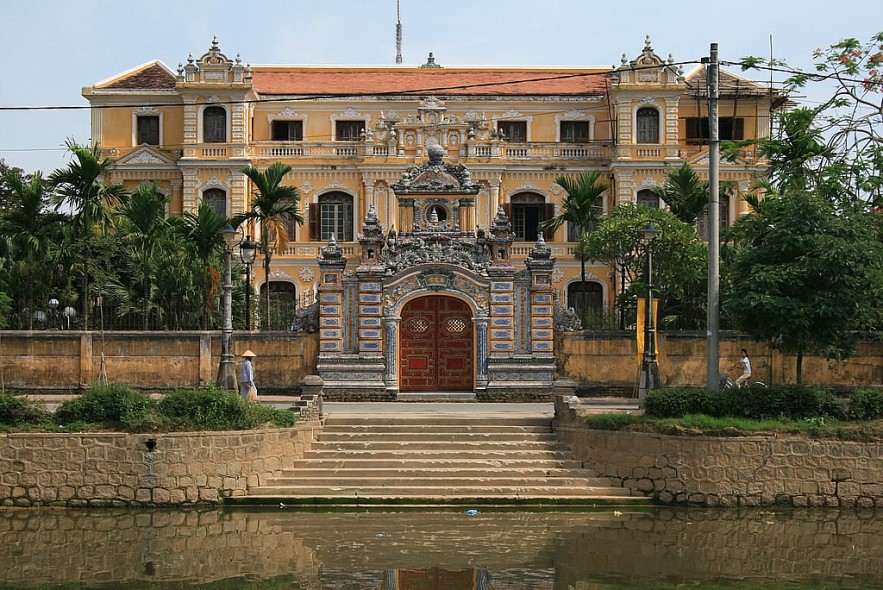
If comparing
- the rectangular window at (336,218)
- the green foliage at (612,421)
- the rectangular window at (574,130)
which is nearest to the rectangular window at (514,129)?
the rectangular window at (574,130)

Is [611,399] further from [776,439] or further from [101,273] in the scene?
[101,273]

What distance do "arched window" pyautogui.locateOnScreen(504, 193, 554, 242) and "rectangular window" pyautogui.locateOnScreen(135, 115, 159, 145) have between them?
15452 mm

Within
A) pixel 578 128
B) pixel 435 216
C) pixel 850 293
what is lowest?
pixel 850 293

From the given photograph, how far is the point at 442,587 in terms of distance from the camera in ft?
53.7

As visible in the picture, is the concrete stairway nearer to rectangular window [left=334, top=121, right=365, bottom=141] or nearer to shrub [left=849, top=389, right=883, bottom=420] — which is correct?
shrub [left=849, top=389, right=883, bottom=420]

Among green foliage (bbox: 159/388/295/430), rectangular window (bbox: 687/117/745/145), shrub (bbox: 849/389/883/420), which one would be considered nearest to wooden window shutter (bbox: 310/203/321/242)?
rectangular window (bbox: 687/117/745/145)

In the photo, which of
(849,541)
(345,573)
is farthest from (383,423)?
(849,541)

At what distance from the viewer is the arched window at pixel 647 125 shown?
156 ft

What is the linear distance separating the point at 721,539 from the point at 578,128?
1284 inches

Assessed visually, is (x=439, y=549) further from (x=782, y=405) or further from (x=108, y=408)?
(x=782, y=405)

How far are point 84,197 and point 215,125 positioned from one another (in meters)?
14.0

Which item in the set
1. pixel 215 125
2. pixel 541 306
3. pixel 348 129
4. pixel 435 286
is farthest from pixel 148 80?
pixel 541 306

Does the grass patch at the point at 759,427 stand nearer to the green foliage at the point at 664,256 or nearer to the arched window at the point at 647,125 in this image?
the green foliage at the point at 664,256

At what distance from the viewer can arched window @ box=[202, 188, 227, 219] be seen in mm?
46750
